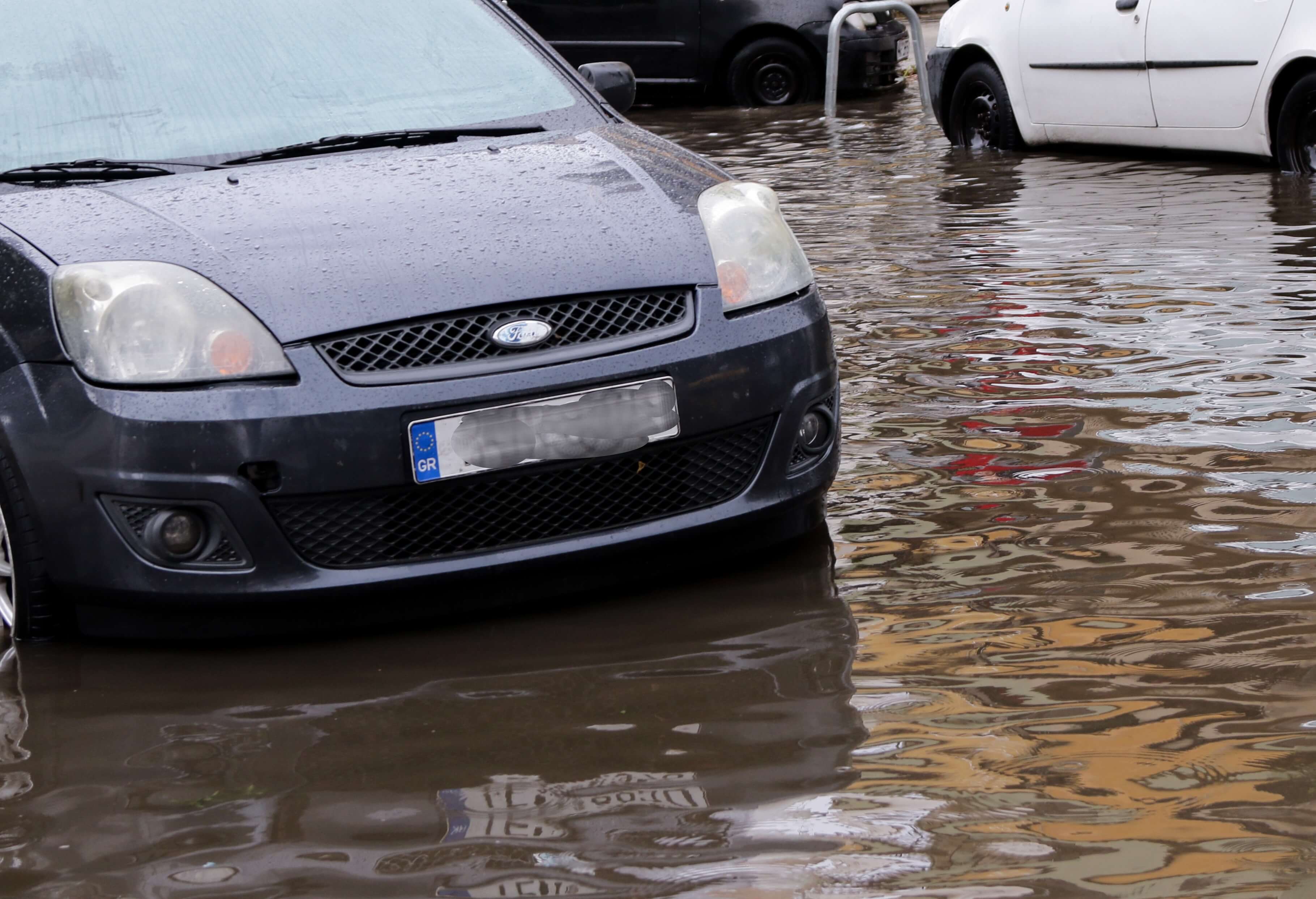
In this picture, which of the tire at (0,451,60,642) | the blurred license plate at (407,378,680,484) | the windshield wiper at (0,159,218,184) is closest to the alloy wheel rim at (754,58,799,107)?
the windshield wiper at (0,159,218,184)

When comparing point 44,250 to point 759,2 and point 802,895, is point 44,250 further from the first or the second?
point 759,2

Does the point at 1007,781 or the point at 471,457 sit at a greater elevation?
the point at 471,457

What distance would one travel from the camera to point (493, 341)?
3564 millimetres

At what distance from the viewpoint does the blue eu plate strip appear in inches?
137

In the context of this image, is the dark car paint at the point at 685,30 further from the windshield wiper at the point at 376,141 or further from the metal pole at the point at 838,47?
the windshield wiper at the point at 376,141

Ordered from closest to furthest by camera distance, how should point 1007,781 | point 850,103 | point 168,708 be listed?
point 1007,781
point 168,708
point 850,103

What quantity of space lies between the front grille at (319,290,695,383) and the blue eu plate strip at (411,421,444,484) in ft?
0.32

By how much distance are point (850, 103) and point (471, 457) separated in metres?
12.1

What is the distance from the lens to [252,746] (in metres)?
3.23

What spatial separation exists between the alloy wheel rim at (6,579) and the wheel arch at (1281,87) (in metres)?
6.79

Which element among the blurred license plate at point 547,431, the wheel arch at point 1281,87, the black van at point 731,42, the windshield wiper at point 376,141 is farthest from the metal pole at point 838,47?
the blurred license plate at point 547,431

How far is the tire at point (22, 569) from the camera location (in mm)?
3648

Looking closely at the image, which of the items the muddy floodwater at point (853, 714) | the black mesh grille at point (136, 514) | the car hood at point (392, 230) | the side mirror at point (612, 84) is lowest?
the muddy floodwater at point (853, 714)

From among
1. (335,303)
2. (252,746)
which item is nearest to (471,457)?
(335,303)
